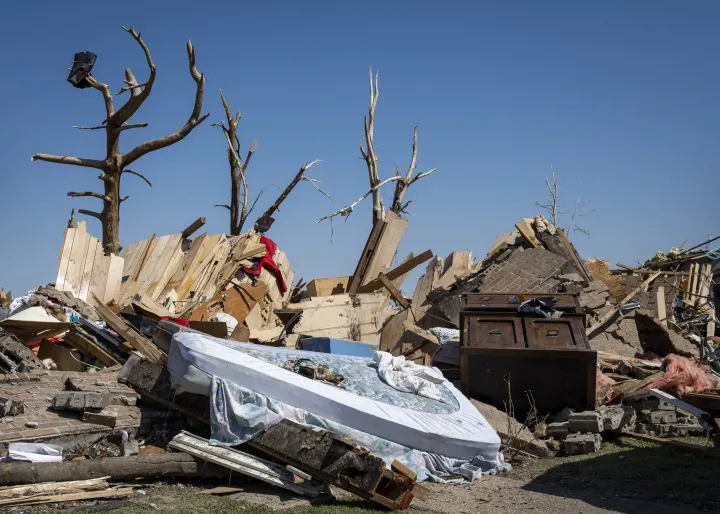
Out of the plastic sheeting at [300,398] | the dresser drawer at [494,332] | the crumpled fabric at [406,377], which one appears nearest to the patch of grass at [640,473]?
the plastic sheeting at [300,398]

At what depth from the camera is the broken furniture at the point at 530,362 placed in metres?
9.65

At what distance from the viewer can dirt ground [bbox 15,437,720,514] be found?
20.1 ft

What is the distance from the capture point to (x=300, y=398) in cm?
728

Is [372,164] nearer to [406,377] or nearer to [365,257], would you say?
[365,257]

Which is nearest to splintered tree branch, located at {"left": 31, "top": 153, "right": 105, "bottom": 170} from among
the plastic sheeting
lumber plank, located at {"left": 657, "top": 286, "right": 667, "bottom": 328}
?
the plastic sheeting

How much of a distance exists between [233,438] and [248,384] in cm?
52

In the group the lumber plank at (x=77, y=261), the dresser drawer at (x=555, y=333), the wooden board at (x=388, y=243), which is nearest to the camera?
the dresser drawer at (x=555, y=333)

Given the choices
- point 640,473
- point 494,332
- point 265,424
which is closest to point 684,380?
point 494,332

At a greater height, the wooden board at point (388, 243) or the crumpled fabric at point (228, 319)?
the wooden board at point (388, 243)

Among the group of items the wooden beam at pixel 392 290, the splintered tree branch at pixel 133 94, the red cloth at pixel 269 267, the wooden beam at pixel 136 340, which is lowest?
the wooden beam at pixel 136 340

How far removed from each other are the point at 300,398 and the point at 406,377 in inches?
64.7

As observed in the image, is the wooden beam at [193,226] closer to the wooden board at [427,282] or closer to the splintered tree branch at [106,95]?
the splintered tree branch at [106,95]

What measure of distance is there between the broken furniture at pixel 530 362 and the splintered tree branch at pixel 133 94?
7.10 m

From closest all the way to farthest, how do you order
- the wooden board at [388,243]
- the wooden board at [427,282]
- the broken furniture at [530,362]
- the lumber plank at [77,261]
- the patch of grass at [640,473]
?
the patch of grass at [640,473], the broken furniture at [530,362], the lumber plank at [77,261], the wooden board at [427,282], the wooden board at [388,243]
